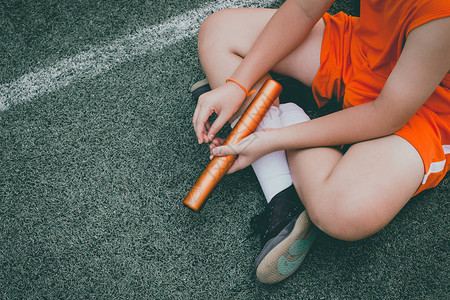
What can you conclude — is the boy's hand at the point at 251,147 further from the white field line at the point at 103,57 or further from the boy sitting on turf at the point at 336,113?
the white field line at the point at 103,57

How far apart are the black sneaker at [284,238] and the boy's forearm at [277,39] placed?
0.27m

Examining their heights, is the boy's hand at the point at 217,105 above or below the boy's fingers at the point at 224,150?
above

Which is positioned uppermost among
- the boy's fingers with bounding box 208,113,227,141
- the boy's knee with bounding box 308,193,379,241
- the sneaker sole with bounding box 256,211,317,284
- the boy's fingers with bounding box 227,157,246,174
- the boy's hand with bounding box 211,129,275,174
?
the boy's fingers with bounding box 208,113,227,141

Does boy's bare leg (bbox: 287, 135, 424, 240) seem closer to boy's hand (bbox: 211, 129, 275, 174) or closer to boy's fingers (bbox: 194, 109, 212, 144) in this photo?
boy's hand (bbox: 211, 129, 275, 174)

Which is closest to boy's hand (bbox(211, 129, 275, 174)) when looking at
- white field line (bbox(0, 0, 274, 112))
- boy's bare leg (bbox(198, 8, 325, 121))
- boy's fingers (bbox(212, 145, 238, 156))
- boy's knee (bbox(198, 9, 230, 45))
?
boy's fingers (bbox(212, 145, 238, 156))

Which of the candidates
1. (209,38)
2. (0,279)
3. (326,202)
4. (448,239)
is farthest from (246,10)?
(0,279)

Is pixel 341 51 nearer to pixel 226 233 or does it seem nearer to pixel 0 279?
pixel 226 233

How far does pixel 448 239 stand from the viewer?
0.78 meters

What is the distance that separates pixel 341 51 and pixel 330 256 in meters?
0.47

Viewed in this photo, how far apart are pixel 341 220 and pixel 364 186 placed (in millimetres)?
76

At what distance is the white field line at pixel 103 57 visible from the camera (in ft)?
2.96

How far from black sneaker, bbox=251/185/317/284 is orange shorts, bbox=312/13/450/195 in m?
0.23

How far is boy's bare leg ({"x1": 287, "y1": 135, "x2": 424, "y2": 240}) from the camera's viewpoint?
60cm

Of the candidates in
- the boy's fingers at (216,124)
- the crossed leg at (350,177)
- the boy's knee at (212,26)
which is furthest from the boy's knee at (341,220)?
the boy's knee at (212,26)
